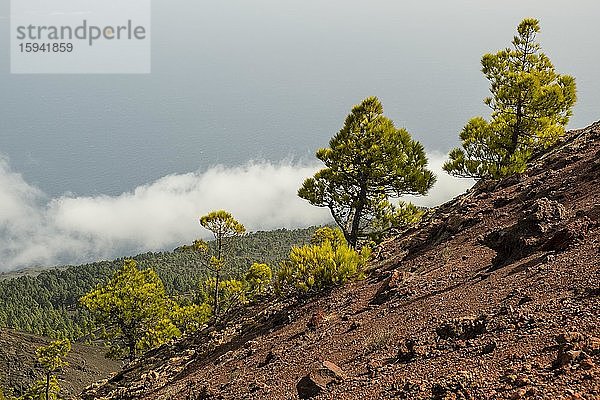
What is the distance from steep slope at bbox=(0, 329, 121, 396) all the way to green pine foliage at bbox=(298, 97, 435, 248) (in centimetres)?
6261

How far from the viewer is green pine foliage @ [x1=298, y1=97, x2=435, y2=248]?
18.3 metres

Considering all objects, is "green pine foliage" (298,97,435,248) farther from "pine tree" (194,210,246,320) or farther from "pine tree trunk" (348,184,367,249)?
"pine tree" (194,210,246,320)

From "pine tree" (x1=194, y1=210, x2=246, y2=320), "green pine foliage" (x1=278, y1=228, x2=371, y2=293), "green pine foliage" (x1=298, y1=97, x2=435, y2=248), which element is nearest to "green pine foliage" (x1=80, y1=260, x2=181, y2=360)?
"pine tree" (x1=194, y1=210, x2=246, y2=320)

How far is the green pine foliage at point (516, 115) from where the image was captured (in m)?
21.0

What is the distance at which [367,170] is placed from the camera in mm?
18484

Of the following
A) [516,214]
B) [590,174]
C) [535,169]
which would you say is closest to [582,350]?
[516,214]

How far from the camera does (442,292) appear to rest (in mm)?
9641

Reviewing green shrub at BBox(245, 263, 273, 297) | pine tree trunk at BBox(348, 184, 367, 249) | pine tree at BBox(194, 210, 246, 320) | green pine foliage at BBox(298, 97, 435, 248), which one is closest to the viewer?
green pine foliage at BBox(298, 97, 435, 248)

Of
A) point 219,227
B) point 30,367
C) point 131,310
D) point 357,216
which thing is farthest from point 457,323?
point 30,367

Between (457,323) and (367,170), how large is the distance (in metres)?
11.6

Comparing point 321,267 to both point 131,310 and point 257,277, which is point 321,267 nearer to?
point 131,310

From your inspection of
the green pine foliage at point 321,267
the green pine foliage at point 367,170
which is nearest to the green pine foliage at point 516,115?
the green pine foliage at point 367,170

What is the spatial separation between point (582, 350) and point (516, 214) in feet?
25.4

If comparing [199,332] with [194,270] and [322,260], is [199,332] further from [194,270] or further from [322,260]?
[194,270]
